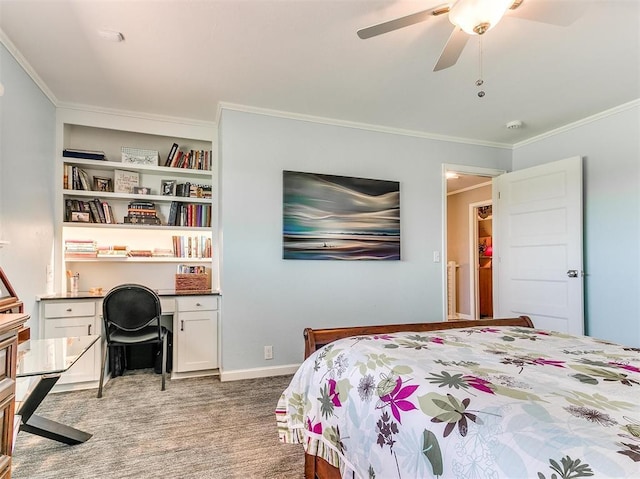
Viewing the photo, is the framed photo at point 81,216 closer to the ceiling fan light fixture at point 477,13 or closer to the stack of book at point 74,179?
the stack of book at point 74,179

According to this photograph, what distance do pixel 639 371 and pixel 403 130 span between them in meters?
3.02

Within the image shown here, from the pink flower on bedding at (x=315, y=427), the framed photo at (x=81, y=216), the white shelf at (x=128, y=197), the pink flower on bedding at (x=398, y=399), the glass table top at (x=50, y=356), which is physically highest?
the white shelf at (x=128, y=197)

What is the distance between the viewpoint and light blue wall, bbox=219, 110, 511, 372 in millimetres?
3143

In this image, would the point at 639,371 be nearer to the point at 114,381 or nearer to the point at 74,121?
the point at 114,381

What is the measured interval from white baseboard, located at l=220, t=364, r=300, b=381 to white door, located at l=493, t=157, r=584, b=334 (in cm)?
249

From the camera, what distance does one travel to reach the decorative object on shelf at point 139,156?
3.43m

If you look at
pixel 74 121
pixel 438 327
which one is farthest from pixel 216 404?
pixel 74 121

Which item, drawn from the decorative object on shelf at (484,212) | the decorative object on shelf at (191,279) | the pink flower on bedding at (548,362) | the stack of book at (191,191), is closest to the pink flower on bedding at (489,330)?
the pink flower on bedding at (548,362)

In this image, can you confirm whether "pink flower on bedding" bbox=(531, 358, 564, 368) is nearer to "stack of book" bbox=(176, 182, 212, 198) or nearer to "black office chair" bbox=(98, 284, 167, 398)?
"black office chair" bbox=(98, 284, 167, 398)

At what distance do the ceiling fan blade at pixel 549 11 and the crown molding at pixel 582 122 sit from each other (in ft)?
5.17

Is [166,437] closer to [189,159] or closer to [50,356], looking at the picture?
[50,356]

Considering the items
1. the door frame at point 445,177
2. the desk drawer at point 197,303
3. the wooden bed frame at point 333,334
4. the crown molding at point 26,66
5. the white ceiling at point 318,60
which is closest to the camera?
the wooden bed frame at point 333,334

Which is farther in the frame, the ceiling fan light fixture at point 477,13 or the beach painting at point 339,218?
the beach painting at point 339,218

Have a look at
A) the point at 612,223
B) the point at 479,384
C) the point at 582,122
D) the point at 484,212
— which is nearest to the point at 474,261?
the point at 484,212
